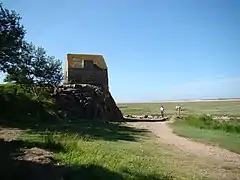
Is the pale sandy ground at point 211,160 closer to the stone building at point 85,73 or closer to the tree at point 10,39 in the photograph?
the tree at point 10,39

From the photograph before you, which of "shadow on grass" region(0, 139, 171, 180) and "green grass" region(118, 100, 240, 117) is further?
"green grass" region(118, 100, 240, 117)

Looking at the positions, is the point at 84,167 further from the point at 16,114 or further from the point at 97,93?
the point at 97,93

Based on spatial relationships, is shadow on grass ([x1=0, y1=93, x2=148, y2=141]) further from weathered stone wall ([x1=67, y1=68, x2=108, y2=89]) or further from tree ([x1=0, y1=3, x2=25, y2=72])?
weathered stone wall ([x1=67, y1=68, x2=108, y2=89])

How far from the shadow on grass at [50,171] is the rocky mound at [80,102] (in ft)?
105

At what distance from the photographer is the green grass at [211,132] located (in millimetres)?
28469

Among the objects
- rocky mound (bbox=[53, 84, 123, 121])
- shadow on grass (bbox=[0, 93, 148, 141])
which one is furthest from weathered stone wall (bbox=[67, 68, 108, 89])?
shadow on grass (bbox=[0, 93, 148, 141])

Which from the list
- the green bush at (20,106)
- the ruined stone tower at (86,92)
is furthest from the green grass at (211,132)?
the green bush at (20,106)

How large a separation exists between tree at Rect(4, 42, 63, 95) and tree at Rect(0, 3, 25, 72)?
9.30ft

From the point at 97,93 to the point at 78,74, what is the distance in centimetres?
991

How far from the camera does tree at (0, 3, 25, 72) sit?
73.8 feet

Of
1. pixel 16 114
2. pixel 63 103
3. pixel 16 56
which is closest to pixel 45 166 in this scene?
pixel 16 56

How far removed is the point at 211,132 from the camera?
1442 inches

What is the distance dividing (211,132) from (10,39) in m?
22.4

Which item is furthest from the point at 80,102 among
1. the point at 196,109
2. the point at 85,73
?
the point at 196,109
